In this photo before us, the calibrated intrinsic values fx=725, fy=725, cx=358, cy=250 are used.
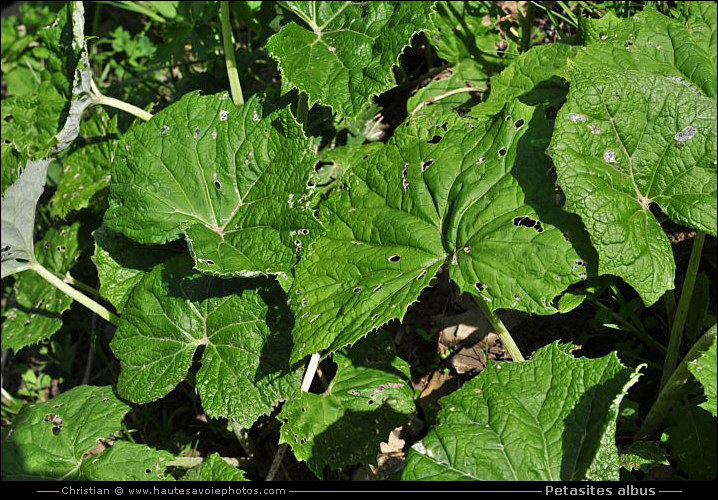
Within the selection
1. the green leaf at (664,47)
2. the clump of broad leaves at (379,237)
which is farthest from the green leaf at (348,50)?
the green leaf at (664,47)

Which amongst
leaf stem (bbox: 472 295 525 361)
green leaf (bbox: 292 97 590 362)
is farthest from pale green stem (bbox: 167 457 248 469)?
leaf stem (bbox: 472 295 525 361)

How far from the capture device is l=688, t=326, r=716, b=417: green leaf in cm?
226

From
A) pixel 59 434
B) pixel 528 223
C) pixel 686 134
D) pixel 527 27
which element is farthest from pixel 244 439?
pixel 527 27

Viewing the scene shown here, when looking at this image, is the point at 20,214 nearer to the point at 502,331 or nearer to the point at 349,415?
the point at 349,415

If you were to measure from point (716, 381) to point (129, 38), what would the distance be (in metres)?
5.10

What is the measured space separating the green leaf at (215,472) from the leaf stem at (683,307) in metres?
1.79

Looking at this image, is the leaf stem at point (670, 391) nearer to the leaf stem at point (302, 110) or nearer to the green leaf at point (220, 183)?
the green leaf at point (220, 183)

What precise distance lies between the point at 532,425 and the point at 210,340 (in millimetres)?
1472

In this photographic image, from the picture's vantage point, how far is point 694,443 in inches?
110

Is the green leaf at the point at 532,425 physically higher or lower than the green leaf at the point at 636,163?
lower

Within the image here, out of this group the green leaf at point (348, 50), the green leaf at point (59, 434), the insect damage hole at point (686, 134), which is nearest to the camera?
the insect damage hole at point (686, 134)

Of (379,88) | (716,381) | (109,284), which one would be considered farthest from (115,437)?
(716,381)

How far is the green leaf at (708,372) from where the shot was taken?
89.1 inches

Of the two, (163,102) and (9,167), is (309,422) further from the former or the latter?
(163,102)
